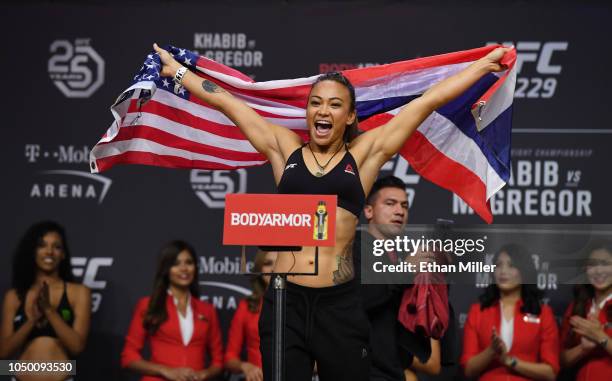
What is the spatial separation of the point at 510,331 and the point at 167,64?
120 inches

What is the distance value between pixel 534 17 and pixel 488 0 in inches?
12.9

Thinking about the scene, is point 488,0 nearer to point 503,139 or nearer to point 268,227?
point 503,139

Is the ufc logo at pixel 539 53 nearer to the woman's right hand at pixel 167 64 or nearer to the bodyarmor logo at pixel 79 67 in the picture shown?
the bodyarmor logo at pixel 79 67

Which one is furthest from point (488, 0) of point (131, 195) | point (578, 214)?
point (131, 195)

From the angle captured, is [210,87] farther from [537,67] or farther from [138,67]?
[537,67]

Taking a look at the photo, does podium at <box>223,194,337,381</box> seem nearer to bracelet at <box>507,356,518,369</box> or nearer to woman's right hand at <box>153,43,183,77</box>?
woman's right hand at <box>153,43,183,77</box>

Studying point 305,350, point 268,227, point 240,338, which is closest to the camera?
point 268,227

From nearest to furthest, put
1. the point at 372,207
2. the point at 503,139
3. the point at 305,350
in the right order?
1. the point at 305,350
2. the point at 503,139
3. the point at 372,207

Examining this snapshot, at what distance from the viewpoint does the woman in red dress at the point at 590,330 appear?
23.8ft

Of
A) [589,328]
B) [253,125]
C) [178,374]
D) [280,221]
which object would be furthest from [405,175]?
[280,221]

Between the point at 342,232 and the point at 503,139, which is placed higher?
the point at 503,139

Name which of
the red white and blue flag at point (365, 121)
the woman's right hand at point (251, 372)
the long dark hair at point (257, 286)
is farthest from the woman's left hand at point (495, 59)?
the woman's right hand at point (251, 372)

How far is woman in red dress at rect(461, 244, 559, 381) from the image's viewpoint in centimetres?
734

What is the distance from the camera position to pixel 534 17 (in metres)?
8.02
